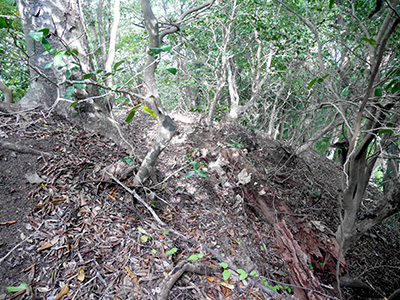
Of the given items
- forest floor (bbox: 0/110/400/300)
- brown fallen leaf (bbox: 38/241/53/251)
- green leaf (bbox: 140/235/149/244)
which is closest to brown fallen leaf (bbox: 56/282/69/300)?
forest floor (bbox: 0/110/400/300)

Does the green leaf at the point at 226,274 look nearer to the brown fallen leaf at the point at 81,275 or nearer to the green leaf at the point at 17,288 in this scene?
the brown fallen leaf at the point at 81,275

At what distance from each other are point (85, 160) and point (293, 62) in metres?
6.59

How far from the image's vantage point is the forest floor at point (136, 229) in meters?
1.75

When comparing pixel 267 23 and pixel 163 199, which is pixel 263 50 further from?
pixel 163 199

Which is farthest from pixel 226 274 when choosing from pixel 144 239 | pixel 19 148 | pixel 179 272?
pixel 19 148

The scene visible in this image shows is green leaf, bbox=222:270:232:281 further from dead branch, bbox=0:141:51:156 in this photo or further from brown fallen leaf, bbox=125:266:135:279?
dead branch, bbox=0:141:51:156

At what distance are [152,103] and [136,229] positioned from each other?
4.26 feet

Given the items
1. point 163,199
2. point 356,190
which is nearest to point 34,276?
point 163,199

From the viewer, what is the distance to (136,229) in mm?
2254

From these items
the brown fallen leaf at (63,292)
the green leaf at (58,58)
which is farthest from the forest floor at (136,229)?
the green leaf at (58,58)

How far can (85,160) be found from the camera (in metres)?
2.57

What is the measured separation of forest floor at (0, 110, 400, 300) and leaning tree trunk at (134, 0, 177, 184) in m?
0.21

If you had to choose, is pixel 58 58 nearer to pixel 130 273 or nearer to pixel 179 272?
pixel 130 273

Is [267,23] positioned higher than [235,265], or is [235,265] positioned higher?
[267,23]
